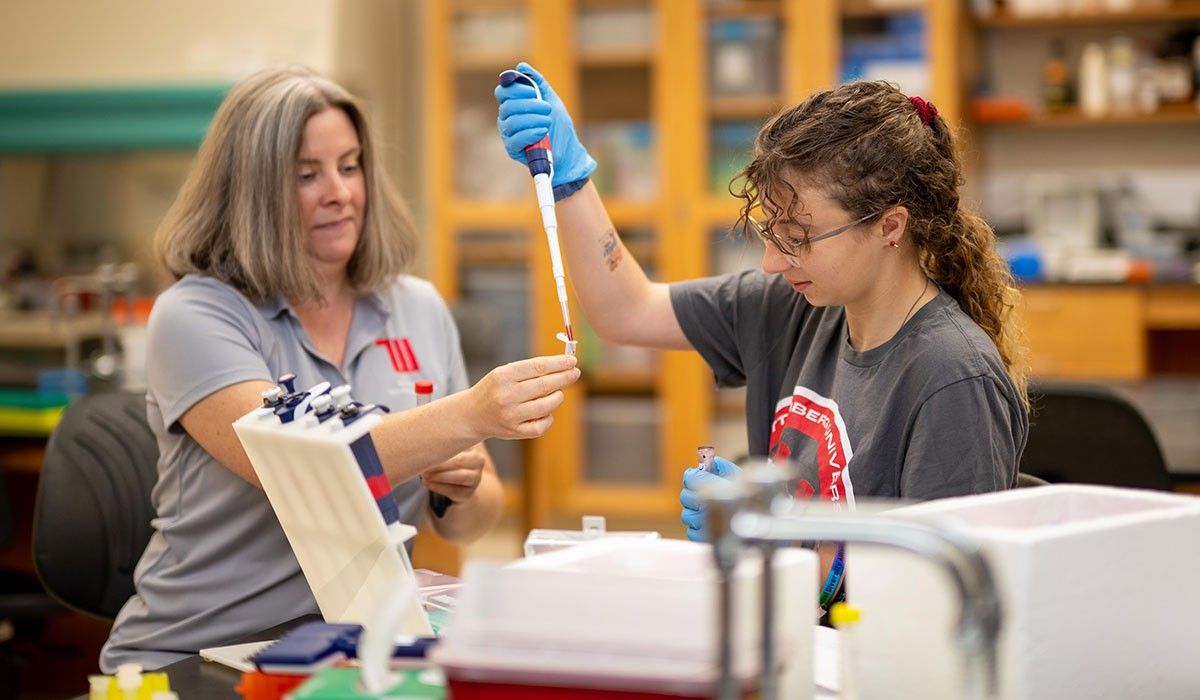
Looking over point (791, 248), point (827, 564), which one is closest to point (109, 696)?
point (827, 564)

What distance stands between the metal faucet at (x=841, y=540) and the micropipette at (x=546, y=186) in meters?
0.69

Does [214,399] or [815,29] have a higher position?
[815,29]

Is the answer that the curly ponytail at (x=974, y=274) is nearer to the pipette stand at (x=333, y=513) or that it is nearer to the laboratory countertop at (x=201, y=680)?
the pipette stand at (x=333, y=513)

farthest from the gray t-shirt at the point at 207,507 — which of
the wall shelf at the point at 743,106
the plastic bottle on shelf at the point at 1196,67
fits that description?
the plastic bottle on shelf at the point at 1196,67

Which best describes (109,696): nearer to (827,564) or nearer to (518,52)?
(827,564)

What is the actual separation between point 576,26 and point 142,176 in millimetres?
1864

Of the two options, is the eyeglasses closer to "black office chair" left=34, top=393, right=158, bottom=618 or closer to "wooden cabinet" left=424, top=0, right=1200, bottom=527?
"black office chair" left=34, top=393, right=158, bottom=618

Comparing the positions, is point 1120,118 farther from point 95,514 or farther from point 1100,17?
point 95,514

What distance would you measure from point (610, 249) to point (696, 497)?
52 cm

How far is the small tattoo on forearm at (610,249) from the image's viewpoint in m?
1.85

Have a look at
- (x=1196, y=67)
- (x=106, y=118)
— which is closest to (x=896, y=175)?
(x=1196, y=67)

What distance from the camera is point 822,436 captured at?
1.57 m

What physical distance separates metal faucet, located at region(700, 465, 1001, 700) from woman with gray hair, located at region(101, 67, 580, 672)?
0.71 m

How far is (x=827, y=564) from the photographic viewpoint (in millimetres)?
1477
